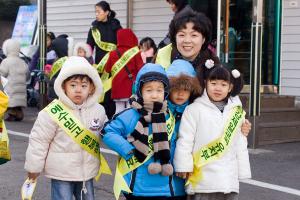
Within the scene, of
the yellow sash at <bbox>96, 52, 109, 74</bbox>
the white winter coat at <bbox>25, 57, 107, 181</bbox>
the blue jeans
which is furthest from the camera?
the yellow sash at <bbox>96, 52, 109, 74</bbox>

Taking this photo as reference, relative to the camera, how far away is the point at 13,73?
12258 mm

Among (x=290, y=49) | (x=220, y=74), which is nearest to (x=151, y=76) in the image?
(x=220, y=74)

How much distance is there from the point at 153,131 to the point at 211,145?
44 centimetres

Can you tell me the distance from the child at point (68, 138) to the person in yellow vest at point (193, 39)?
64 cm

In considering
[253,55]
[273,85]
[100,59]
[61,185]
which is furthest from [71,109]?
[273,85]

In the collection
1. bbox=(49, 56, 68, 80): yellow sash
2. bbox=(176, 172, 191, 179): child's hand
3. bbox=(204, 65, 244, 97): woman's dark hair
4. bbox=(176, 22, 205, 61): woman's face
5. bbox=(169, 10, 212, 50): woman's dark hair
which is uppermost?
bbox=(169, 10, 212, 50): woman's dark hair

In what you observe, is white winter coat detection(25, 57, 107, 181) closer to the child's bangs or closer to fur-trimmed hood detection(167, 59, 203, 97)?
fur-trimmed hood detection(167, 59, 203, 97)

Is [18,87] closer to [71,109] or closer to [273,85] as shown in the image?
[273,85]

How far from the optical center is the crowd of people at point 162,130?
4.00 m

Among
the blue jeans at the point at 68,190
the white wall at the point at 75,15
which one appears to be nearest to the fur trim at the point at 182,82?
the blue jeans at the point at 68,190

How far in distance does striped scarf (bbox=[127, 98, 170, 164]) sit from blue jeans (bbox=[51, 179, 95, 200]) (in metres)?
0.76

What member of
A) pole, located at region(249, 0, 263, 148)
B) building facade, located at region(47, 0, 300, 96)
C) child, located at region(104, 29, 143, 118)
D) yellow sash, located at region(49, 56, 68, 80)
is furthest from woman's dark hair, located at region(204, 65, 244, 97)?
building facade, located at region(47, 0, 300, 96)

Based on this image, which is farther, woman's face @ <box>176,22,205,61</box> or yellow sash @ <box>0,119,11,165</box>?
→ yellow sash @ <box>0,119,11,165</box>

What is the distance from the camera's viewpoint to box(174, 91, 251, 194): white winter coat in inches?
161
